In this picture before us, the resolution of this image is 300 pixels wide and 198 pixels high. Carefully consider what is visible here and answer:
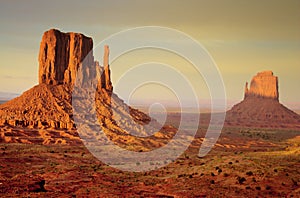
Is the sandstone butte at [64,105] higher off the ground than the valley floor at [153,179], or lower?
higher

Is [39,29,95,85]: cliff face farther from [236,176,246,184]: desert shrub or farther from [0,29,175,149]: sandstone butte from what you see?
[236,176,246,184]: desert shrub

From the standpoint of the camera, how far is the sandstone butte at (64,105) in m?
80.6

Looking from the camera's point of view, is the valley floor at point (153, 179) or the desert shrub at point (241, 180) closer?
the valley floor at point (153, 179)

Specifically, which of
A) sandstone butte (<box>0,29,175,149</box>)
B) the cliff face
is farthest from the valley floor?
the cliff face

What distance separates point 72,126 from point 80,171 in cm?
4138

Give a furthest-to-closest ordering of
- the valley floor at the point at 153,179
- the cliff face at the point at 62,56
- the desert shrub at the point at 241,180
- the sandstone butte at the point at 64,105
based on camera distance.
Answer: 1. the cliff face at the point at 62,56
2. the sandstone butte at the point at 64,105
3. the desert shrub at the point at 241,180
4. the valley floor at the point at 153,179

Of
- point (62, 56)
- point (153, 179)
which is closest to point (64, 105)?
point (62, 56)

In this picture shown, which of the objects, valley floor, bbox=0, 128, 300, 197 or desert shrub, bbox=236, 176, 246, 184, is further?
desert shrub, bbox=236, 176, 246, 184

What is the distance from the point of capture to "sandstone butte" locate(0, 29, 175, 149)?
264 feet

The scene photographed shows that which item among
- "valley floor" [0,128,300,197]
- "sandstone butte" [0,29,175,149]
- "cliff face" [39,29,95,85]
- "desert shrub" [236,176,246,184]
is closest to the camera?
"valley floor" [0,128,300,197]

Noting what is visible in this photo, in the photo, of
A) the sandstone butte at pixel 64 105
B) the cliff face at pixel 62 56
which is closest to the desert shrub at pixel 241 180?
the sandstone butte at pixel 64 105

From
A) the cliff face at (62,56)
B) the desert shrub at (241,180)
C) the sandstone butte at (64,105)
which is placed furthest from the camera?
the cliff face at (62,56)

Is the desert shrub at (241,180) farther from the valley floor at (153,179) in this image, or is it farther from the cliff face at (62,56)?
the cliff face at (62,56)

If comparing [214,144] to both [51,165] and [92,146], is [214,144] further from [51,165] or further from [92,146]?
[51,165]
